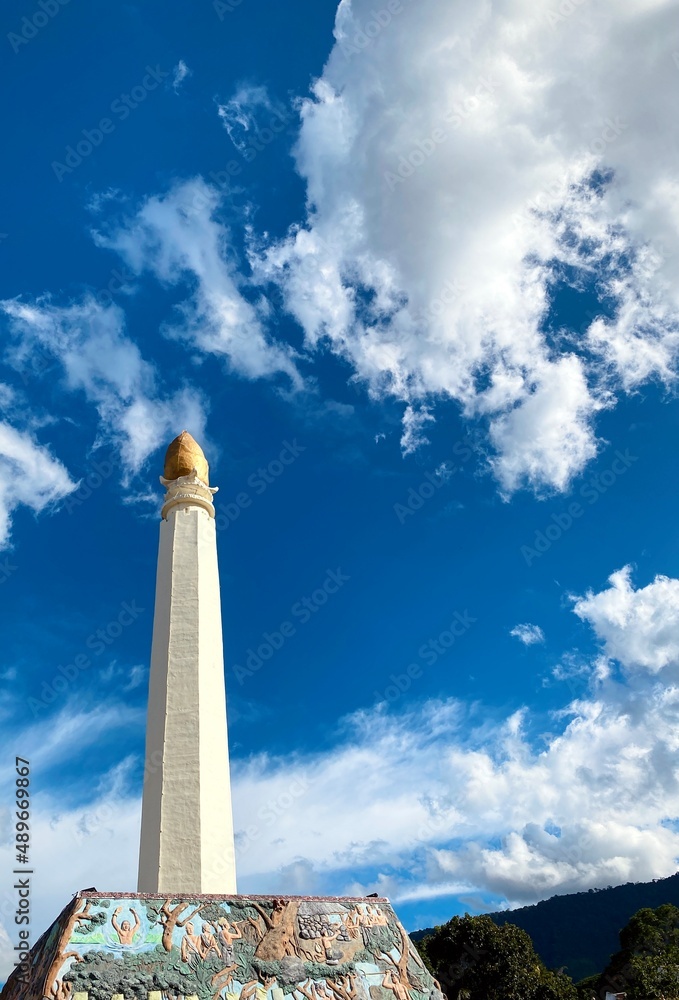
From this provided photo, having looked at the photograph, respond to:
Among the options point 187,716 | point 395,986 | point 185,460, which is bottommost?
point 395,986

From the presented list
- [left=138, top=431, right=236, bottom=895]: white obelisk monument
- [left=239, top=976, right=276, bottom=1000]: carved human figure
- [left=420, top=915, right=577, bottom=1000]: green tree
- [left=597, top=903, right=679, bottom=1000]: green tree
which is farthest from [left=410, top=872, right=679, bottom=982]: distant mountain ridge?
[left=239, top=976, right=276, bottom=1000]: carved human figure

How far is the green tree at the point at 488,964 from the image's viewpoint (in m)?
27.0

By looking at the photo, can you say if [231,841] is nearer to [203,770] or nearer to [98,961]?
[203,770]

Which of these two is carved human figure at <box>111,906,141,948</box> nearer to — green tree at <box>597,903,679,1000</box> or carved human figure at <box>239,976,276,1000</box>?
carved human figure at <box>239,976,276,1000</box>

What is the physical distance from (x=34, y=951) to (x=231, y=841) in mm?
6021

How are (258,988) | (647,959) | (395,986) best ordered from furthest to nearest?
(647,959), (395,986), (258,988)

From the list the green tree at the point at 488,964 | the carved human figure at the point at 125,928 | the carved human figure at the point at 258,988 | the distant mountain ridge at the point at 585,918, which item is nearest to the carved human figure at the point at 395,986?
the carved human figure at the point at 258,988

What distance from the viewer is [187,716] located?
1742 cm

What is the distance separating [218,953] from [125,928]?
136 cm

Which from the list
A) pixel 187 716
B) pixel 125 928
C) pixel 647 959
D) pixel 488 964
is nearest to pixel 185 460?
→ pixel 187 716

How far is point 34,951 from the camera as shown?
10820 millimetres

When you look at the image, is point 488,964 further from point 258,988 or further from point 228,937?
point 228,937

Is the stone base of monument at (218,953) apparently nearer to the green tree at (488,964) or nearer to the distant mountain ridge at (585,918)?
the green tree at (488,964)

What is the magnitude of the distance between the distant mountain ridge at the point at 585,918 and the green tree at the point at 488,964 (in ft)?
177
